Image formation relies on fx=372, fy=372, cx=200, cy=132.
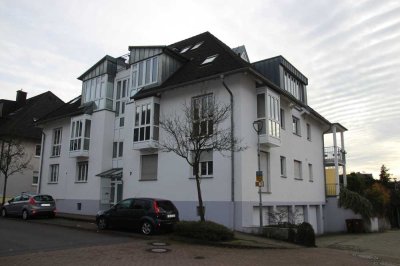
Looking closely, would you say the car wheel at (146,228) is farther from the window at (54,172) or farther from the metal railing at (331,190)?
the metal railing at (331,190)

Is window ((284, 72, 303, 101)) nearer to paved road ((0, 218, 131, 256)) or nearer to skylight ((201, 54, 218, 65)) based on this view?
skylight ((201, 54, 218, 65))

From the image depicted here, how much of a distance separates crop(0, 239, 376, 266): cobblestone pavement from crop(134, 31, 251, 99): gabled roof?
8640mm

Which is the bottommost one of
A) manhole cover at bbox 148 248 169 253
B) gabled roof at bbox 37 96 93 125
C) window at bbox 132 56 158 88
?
manhole cover at bbox 148 248 169 253

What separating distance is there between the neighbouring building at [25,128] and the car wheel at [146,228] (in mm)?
19310

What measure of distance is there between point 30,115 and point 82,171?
1702 centimetres

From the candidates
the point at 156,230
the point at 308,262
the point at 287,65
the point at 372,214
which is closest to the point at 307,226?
the point at 308,262

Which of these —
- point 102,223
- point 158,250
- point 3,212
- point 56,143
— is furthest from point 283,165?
point 3,212

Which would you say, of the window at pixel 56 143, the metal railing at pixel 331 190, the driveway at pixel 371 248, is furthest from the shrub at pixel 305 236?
the window at pixel 56 143

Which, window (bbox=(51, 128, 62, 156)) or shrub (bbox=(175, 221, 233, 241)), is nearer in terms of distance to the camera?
shrub (bbox=(175, 221, 233, 241))

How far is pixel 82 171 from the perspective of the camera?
25.8 metres

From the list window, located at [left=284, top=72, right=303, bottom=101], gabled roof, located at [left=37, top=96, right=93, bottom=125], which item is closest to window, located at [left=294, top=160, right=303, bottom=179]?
window, located at [left=284, top=72, right=303, bottom=101]

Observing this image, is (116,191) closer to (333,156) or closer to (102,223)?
(102,223)

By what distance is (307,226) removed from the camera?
15.0m

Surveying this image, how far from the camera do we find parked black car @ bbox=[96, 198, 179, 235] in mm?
14836
